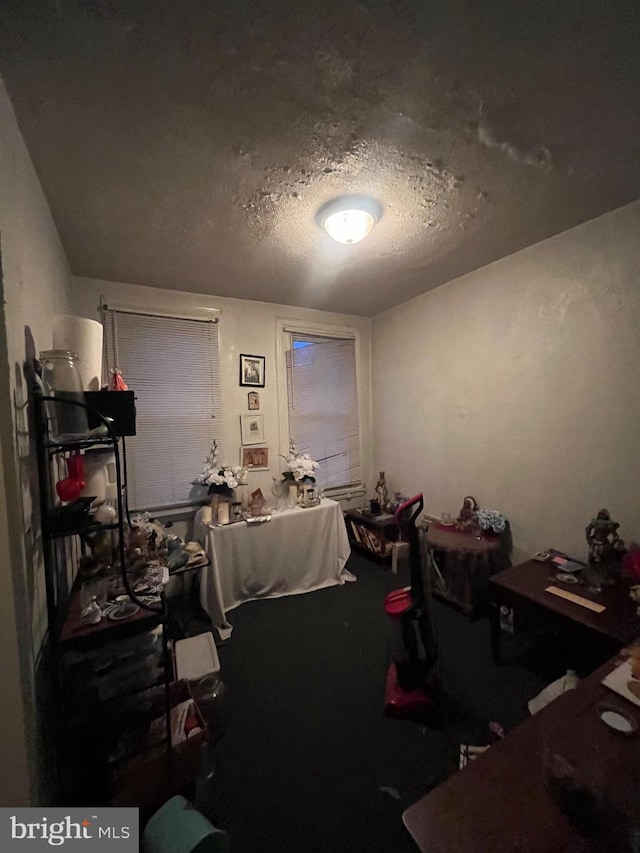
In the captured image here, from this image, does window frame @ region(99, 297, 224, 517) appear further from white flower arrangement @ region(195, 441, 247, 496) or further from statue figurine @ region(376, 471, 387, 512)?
statue figurine @ region(376, 471, 387, 512)

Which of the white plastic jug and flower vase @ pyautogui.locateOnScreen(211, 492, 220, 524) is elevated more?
the white plastic jug

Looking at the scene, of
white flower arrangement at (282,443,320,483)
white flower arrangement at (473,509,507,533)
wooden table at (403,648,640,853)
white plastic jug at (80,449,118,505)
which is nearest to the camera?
wooden table at (403,648,640,853)

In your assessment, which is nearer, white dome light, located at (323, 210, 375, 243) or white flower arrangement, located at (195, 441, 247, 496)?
white dome light, located at (323, 210, 375, 243)

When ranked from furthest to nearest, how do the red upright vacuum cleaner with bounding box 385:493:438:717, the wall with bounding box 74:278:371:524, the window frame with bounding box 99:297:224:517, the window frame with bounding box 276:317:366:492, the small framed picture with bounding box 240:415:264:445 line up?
the window frame with bounding box 276:317:366:492, the small framed picture with bounding box 240:415:264:445, the wall with bounding box 74:278:371:524, the window frame with bounding box 99:297:224:517, the red upright vacuum cleaner with bounding box 385:493:438:717

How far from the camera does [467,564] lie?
216 centimetres

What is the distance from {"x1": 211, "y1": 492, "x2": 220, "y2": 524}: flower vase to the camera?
8.01 ft

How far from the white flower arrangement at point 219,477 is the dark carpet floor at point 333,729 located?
0.93m

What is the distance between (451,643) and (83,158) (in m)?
3.06

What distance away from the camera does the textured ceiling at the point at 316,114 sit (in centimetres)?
84

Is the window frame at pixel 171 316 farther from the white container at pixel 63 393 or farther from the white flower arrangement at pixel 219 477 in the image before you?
the white container at pixel 63 393

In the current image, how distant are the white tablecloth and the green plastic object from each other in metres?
1.19

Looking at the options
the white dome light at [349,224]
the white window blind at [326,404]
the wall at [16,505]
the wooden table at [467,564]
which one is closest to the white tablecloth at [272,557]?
the white window blind at [326,404]

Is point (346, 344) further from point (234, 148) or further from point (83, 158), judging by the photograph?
point (83, 158)

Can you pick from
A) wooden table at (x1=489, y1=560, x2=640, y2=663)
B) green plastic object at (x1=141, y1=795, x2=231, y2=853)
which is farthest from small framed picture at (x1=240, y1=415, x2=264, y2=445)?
green plastic object at (x1=141, y1=795, x2=231, y2=853)
